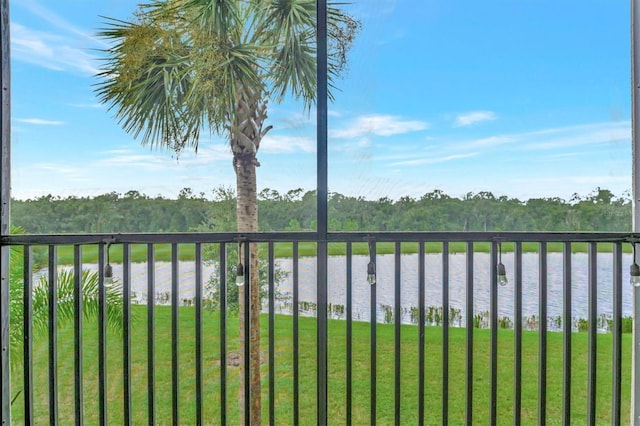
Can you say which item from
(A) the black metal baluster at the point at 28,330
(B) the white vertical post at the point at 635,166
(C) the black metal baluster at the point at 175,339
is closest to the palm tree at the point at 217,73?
(C) the black metal baluster at the point at 175,339

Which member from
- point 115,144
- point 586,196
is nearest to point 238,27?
point 115,144

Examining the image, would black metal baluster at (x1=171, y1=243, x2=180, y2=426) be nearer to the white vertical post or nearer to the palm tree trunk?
the palm tree trunk

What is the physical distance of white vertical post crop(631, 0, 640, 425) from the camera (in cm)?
167

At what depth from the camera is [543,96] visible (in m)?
1.72

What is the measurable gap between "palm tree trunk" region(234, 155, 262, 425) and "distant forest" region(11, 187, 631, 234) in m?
0.05

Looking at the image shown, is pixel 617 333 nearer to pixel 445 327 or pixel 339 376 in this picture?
pixel 445 327

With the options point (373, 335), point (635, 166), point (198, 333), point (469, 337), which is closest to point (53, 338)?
point (198, 333)

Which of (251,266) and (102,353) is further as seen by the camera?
(251,266)

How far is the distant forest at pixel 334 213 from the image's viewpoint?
5.68 ft

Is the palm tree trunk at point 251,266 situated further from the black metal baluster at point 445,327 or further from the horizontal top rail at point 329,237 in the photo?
the black metal baluster at point 445,327

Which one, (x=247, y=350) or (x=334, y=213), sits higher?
(x=334, y=213)

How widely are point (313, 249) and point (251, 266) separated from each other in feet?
1.06

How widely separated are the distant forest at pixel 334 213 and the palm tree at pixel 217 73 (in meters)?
0.16

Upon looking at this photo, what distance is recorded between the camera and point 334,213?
5.75ft
